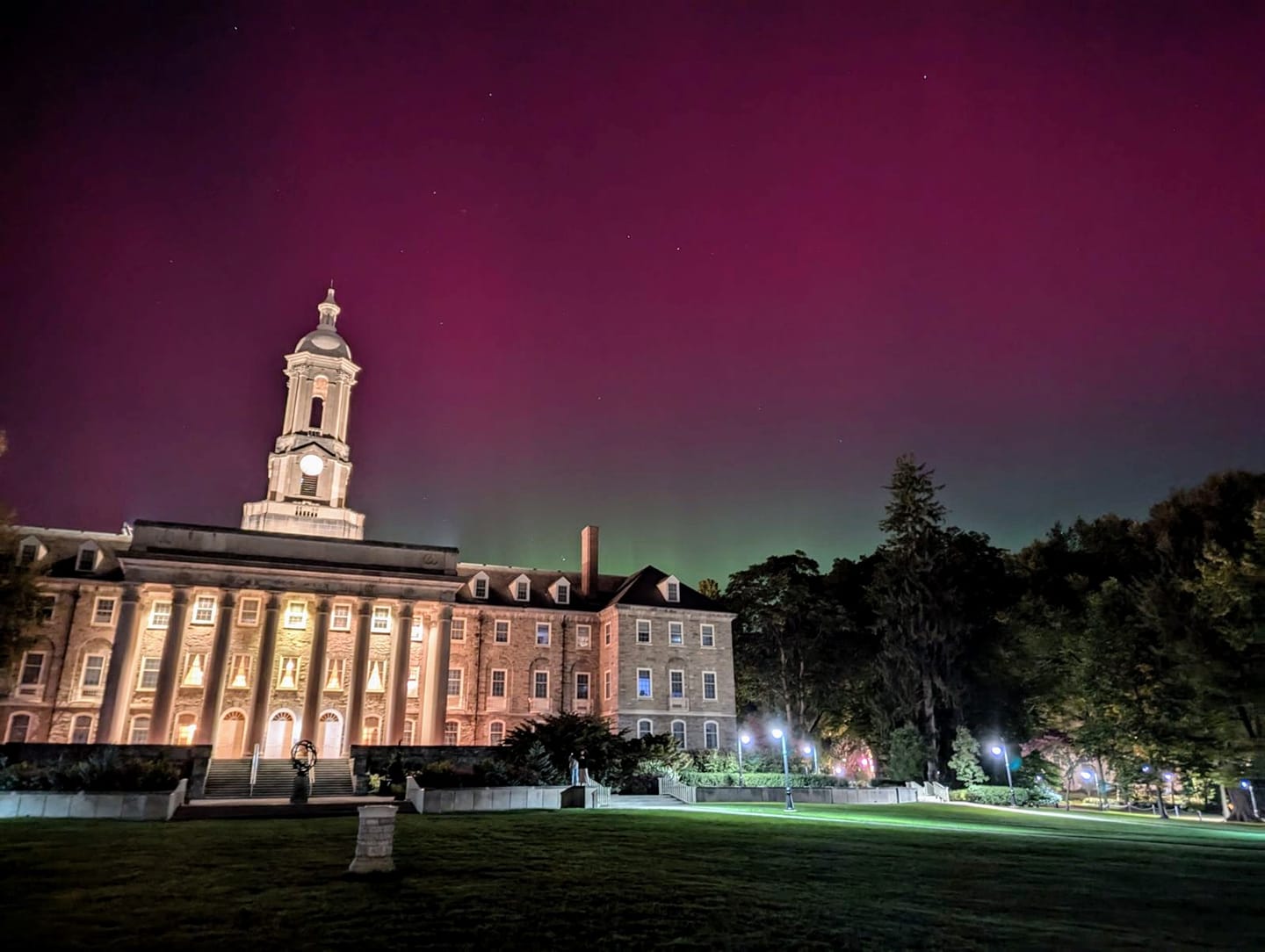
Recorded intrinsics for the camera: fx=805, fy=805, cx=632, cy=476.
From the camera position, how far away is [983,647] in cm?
5434

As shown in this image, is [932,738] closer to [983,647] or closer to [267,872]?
Answer: [983,647]

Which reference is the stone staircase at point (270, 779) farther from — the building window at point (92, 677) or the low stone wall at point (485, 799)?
the building window at point (92, 677)

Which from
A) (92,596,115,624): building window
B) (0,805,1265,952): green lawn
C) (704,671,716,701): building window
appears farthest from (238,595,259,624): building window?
(704,671,716,701): building window

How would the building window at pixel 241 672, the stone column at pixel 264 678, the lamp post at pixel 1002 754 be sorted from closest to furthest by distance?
1. the stone column at pixel 264 678
2. the building window at pixel 241 672
3. the lamp post at pixel 1002 754

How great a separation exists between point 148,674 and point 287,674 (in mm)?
7018

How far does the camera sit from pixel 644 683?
5134 cm

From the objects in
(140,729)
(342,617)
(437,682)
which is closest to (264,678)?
(342,617)

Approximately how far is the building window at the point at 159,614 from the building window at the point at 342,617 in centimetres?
837

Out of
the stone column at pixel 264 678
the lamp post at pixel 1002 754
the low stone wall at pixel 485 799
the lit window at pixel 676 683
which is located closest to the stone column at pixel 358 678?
the stone column at pixel 264 678

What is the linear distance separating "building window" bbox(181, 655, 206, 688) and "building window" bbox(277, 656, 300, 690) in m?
3.61

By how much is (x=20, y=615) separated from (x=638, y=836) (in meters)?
28.7

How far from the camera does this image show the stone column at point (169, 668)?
38.6m

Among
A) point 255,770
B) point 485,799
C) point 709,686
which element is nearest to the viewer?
point 485,799

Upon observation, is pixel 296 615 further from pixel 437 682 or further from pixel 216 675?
pixel 437 682
